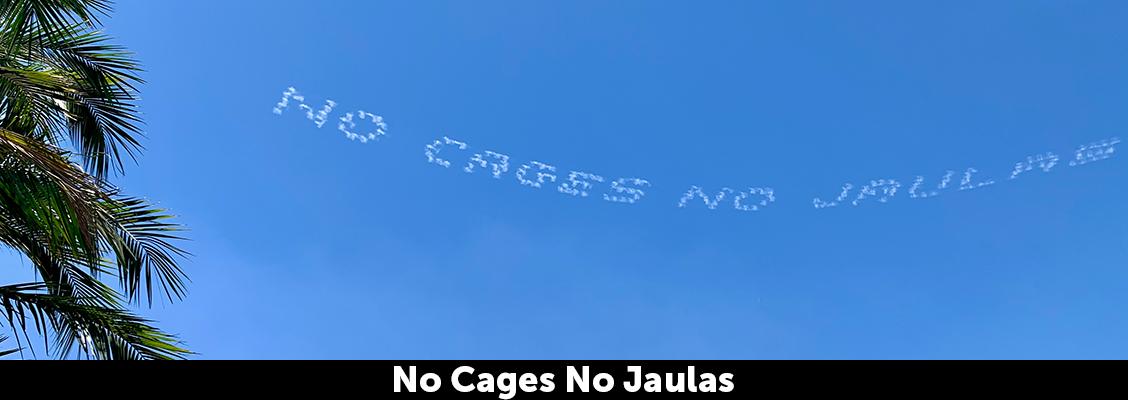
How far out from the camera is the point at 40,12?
6.11 metres
